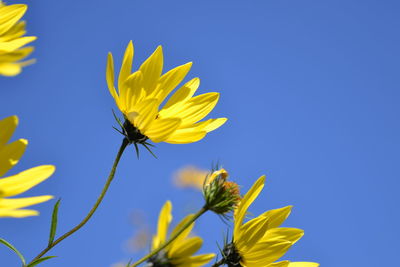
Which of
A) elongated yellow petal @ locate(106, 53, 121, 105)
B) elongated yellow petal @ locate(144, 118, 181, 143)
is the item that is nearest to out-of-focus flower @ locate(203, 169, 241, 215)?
elongated yellow petal @ locate(144, 118, 181, 143)

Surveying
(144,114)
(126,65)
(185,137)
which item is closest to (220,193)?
(185,137)

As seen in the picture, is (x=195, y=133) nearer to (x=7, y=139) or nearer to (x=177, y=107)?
(x=177, y=107)

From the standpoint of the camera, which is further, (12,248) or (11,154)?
(12,248)

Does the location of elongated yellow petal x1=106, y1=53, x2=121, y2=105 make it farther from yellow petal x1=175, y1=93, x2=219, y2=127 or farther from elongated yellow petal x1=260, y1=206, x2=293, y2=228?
elongated yellow petal x1=260, y1=206, x2=293, y2=228

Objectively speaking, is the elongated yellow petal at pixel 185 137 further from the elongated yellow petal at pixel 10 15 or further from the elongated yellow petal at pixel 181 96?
the elongated yellow petal at pixel 10 15

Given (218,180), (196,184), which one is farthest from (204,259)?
(196,184)

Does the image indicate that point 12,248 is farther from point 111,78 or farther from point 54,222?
point 111,78

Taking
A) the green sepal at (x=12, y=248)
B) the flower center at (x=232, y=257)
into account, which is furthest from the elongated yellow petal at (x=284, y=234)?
the green sepal at (x=12, y=248)
